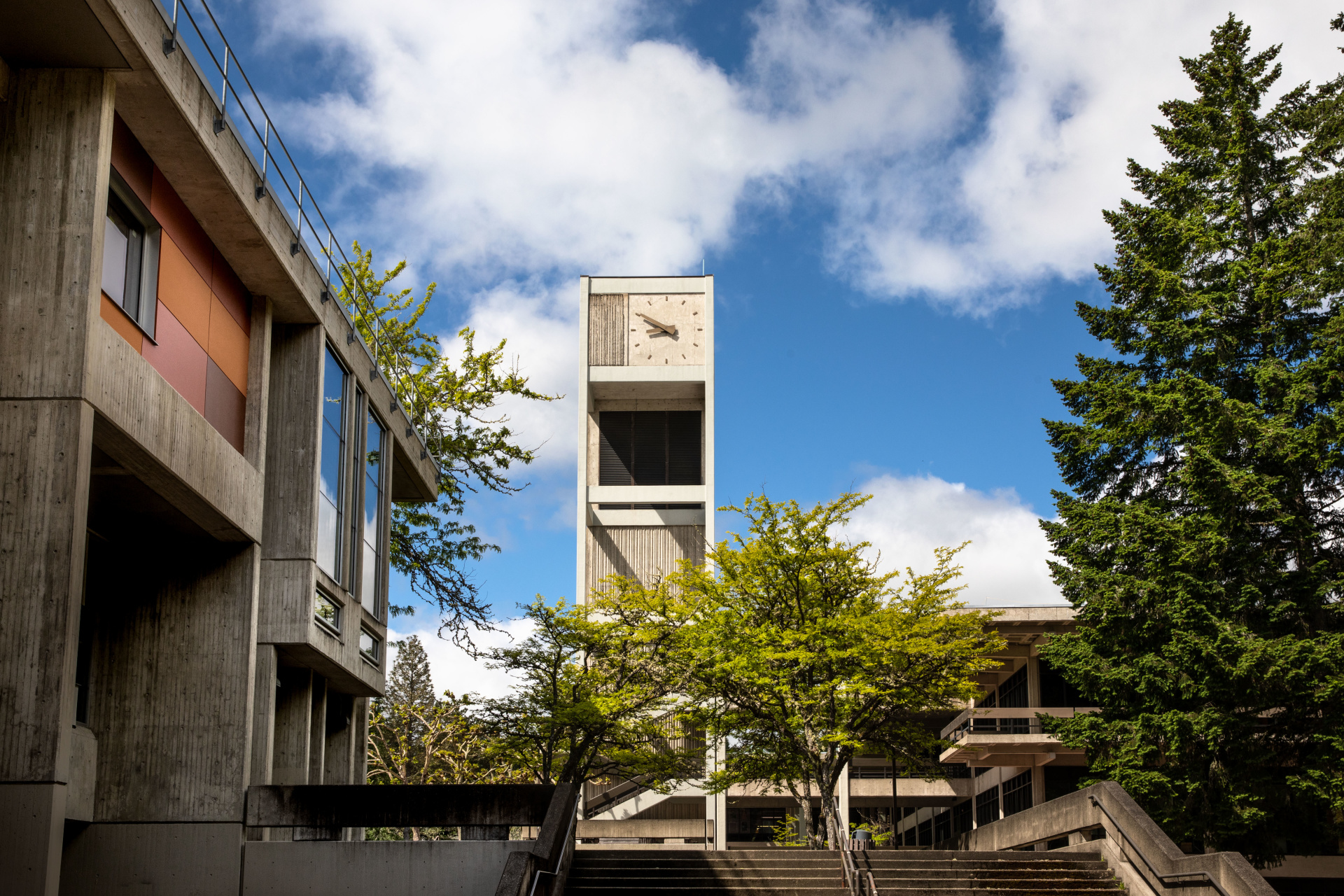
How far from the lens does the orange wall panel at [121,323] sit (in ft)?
42.1

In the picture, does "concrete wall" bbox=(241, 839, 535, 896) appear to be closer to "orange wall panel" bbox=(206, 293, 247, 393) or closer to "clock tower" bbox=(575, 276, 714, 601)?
"orange wall panel" bbox=(206, 293, 247, 393)

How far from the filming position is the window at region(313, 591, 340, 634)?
17688 mm

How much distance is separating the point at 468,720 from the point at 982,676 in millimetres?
20780

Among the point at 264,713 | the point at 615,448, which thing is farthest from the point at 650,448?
the point at 264,713

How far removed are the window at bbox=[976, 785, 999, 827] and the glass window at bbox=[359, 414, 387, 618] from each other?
25.9 meters

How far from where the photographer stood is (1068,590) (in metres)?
25.1

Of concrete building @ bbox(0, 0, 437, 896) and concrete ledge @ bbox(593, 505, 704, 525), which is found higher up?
concrete ledge @ bbox(593, 505, 704, 525)

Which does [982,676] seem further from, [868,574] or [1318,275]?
[1318,275]

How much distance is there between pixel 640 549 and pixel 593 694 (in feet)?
44.1

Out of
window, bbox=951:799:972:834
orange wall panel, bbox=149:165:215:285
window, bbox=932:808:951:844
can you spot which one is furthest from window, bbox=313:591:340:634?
window, bbox=932:808:951:844

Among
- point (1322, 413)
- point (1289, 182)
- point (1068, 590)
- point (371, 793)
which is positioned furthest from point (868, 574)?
point (371, 793)

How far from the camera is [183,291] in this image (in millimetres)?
14938

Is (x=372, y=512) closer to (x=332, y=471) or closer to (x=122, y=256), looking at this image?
(x=332, y=471)

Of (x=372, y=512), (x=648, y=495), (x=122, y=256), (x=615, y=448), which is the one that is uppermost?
(x=615, y=448)
